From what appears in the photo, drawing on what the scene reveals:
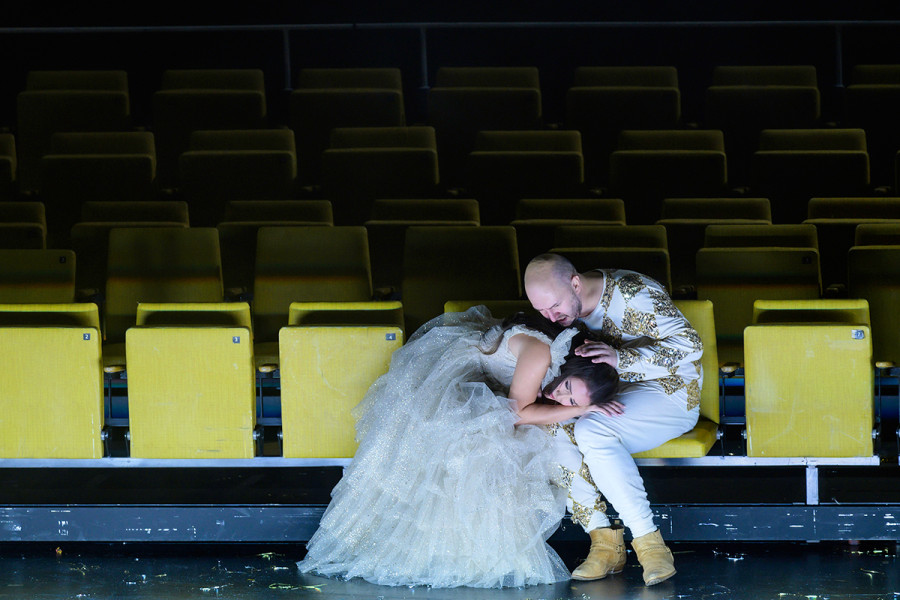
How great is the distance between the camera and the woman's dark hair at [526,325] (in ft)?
7.63

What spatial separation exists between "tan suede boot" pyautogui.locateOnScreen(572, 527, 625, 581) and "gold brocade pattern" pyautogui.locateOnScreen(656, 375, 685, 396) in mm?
307

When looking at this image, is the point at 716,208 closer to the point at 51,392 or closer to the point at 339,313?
the point at 339,313

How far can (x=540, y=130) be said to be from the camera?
429cm

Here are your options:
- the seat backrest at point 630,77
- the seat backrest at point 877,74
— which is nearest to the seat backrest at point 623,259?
the seat backrest at point 630,77

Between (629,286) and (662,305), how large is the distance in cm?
8

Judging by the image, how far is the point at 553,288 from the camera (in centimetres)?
227

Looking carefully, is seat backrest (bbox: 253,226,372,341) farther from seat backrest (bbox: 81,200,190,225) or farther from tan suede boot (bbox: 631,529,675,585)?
tan suede boot (bbox: 631,529,675,585)

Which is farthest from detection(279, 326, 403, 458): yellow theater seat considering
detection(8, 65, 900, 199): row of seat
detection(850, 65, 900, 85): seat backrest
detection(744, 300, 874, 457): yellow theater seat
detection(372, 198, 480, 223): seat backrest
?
detection(850, 65, 900, 85): seat backrest

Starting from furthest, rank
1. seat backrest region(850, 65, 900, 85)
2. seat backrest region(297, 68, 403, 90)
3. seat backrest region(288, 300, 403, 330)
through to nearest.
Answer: seat backrest region(297, 68, 403, 90) → seat backrest region(850, 65, 900, 85) → seat backrest region(288, 300, 403, 330)

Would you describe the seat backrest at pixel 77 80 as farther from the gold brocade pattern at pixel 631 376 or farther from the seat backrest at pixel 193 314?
the gold brocade pattern at pixel 631 376

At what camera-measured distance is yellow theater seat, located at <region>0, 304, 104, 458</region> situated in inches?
99.3

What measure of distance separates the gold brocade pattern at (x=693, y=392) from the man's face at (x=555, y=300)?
29 centimetres

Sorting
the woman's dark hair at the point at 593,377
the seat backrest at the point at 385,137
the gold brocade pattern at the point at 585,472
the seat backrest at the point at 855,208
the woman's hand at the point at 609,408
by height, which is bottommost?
the gold brocade pattern at the point at 585,472

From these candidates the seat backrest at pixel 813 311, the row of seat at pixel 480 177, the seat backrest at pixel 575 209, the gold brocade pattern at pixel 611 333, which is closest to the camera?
the gold brocade pattern at pixel 611 333
